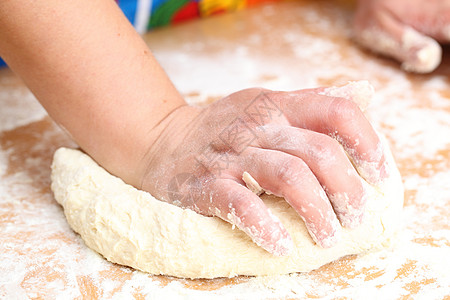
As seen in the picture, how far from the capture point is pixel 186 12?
194 centimetres

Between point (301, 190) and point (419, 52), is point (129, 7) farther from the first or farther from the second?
point (301, 190)

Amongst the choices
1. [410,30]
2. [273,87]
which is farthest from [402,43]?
→ [273,87]

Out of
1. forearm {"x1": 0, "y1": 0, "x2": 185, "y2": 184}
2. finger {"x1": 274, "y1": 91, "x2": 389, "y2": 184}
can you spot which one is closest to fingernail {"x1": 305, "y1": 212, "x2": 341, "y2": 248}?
finger {"x1": 274, "y1": 91, "x2": 389, "y2": 184}

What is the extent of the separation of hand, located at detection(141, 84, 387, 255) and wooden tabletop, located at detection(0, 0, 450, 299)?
0.11 meters

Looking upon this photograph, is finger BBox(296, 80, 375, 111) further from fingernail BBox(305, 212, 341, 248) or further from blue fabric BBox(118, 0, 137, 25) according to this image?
blue fabric BBox(118, 0, 137, 25)

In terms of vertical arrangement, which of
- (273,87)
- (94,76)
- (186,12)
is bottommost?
(273,87)

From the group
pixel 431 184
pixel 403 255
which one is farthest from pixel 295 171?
pixel 431 184

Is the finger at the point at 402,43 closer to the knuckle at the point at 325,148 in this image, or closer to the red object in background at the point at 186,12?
the red object in background at the point at 186,12

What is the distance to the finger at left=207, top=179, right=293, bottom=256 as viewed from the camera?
0.85 m

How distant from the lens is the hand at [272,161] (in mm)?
864

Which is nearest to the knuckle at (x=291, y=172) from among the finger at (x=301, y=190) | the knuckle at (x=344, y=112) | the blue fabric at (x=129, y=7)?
the finger at (x=301, y=190)

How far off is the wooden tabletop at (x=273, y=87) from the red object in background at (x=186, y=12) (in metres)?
0.04

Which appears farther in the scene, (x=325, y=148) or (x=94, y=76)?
(x=94, y=76)

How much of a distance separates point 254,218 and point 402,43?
0.93m
